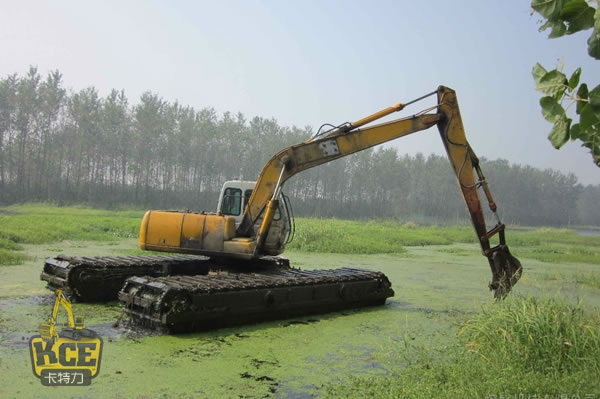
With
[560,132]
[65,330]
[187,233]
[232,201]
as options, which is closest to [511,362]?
[560,132]

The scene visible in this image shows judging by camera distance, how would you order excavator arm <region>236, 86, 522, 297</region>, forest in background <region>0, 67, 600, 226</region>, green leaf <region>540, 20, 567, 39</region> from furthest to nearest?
forest in background <region>0, 67, 600, 226</region> → excavator arm <region>236, 86, 522, 297</region> → green leaf <region>540, 20, 567, 39</region>

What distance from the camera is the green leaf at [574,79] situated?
222cm

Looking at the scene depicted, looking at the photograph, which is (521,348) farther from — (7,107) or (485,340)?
(7,107)

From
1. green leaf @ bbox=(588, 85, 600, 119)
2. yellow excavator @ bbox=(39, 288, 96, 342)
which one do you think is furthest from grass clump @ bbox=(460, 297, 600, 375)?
yellow excavator @ bbox=(39, 288, 96, 342)

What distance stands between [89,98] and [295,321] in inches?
1936

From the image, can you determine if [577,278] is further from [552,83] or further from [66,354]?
[552,83]

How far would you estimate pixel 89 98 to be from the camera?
51.7 metres

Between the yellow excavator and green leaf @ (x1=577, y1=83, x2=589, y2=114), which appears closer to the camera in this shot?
green leaf @ (x1=577, y1=83, x2=589, y2=114)

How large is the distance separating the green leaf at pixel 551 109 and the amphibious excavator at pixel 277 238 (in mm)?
6286

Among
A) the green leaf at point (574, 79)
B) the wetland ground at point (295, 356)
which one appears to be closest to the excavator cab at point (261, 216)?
the wetland ground at point (295, 356)

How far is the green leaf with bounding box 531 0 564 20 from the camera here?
2.08m

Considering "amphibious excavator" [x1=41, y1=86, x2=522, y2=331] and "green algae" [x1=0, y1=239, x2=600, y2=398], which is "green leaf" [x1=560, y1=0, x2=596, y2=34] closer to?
"green algae" [x1=0, y1=239, x2=600, y2=398]

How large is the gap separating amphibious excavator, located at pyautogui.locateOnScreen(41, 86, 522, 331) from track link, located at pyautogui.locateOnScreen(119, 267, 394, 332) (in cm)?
2

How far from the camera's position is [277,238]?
9727mm
